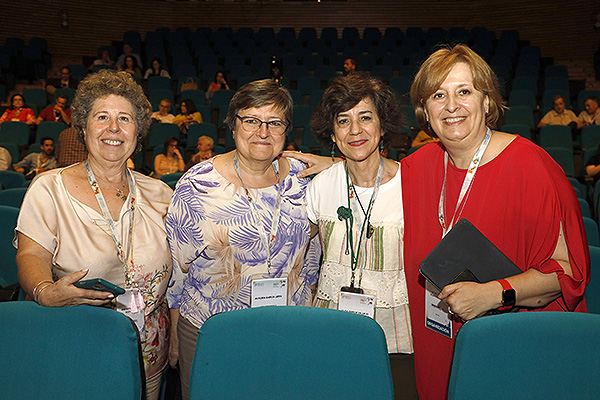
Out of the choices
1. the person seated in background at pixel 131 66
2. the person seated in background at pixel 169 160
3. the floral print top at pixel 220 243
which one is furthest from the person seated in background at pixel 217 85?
the floral print top at pixel 220 243

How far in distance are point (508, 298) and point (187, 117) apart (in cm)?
711

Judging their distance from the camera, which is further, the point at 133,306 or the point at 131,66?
the point at 131,66

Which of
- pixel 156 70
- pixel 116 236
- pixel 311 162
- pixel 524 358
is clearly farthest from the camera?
pixel 156 70

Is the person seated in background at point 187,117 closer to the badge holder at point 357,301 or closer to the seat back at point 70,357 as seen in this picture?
the badge holder at point 357,301

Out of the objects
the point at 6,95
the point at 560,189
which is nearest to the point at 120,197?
the point at 560,189

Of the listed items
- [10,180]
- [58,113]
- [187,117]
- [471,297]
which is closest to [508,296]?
[471,297]

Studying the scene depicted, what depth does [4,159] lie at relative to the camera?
21.6ft

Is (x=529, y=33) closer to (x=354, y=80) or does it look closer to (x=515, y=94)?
(x=515, y=94)

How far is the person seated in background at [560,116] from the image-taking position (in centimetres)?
771

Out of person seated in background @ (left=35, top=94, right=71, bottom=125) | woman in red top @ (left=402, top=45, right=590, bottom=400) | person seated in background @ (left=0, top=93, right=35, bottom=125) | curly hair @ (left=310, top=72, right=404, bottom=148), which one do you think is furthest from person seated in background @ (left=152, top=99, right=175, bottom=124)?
woman in red top @ (left=402, top=45, right=590, bottom=400)

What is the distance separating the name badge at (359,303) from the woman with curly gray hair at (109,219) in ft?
2.35

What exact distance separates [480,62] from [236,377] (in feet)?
4.27

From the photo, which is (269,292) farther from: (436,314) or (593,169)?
(593,169)

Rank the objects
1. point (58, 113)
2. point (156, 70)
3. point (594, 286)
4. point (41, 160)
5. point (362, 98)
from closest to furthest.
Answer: point (362, 98)
point (594, 286)
point (41, 160)
point (58, 113)
point (156, 70)
